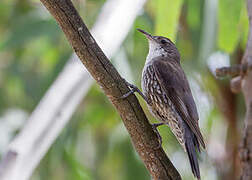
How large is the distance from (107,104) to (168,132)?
29.9 inches

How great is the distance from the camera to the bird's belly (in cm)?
305

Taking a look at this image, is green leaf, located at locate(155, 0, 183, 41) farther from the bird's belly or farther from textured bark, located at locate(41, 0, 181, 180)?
textured bark, located at locate(41, 0, 181, 180)

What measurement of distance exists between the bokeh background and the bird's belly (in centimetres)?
76

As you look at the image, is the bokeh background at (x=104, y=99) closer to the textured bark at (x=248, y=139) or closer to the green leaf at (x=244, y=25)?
the green leaf at (x=244, y=25)

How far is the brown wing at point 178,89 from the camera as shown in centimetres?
297

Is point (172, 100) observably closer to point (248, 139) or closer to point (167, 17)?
point (167, 17)

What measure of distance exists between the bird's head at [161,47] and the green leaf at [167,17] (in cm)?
29

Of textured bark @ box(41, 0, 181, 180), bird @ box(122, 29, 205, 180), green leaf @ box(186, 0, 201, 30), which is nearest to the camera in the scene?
textured bark @ box(41, 0, 181, 180)

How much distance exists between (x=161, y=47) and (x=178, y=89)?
656 mm

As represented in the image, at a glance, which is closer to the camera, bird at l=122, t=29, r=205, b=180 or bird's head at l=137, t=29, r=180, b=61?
bird at l=122, t=29, r=205, b=180

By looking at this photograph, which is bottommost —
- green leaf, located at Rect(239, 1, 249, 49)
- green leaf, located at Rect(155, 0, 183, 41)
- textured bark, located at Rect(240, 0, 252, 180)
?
textured bark, located at Rect(240, 0, 252, 180)

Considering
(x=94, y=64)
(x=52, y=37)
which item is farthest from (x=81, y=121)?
(x=94, y=64)

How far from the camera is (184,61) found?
464 cm

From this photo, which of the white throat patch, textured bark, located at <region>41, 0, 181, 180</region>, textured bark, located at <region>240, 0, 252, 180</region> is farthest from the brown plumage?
textured bark, located at <region>240, 0, 252, 180</region>
